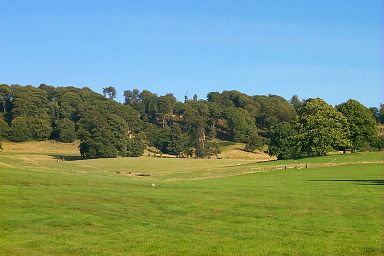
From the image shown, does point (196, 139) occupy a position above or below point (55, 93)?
below

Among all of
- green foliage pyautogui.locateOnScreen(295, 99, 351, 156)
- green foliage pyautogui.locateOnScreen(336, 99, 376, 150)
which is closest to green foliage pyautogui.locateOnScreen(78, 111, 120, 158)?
green foliage pyautogui.locateOnScreen(295, 99, 351, 156)

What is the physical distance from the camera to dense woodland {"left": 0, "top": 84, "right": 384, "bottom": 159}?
A: 333ft

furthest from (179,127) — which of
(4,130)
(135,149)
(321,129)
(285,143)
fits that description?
(321,129)

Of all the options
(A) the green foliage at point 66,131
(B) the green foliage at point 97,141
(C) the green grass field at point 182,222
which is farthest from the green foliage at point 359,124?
(A) the green foliage at point 66,131

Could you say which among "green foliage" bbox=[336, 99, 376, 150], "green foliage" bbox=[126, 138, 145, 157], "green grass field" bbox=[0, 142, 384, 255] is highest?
"green foliage" bbox=[336, 99, 376, 150]

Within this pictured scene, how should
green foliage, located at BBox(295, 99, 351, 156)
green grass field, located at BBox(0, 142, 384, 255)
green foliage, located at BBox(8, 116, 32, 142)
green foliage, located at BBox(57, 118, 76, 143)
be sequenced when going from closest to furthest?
green grass field, located at BBox(0, 142, 384, 255), green foliage, located at BBox(295, 99, 351, 156), green foliage, located at BBox(8, 116, 32, 142), green foliage, located at BBox(57, 118, 76, 143)

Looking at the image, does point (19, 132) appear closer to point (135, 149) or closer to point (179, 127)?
point (135, 149)

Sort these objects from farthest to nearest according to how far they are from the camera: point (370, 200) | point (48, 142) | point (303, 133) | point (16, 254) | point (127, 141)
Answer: point (48, 142), point (127, 141), point (303, 133), point (370, 200), point (16, 254)

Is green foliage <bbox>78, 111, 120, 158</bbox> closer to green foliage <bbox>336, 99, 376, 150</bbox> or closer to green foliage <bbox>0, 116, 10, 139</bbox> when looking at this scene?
green foliage <bbox>0, 116, 10, 139</bbox>

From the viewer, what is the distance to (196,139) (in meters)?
160

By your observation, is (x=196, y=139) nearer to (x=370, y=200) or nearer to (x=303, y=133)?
(x=303, y=133)

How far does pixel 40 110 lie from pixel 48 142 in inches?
816

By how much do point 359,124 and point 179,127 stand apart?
78009mm

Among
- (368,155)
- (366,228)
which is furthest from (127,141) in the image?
(366,228)
